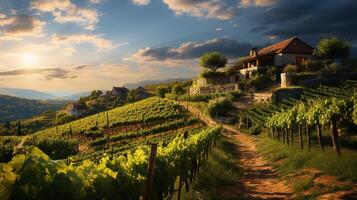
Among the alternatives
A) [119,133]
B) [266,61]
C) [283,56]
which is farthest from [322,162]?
[266,61]

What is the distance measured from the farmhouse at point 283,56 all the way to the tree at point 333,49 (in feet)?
11.6

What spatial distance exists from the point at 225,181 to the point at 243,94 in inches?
1633

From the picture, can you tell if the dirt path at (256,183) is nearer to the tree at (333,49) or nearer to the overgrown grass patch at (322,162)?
the overgrown grass patch at (322,162)

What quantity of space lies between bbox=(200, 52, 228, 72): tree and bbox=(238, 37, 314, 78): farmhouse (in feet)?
31.8

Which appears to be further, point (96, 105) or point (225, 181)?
point (96, 105)

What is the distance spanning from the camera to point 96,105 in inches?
5246

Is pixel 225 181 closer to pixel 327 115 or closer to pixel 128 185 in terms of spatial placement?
pixel 327 115

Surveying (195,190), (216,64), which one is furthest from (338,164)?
(216,64)

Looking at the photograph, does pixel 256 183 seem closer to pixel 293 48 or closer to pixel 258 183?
pixel 258 183

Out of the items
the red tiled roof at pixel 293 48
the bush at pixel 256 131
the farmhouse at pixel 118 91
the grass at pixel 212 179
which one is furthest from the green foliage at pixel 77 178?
the farmhouse at pixel 118 91

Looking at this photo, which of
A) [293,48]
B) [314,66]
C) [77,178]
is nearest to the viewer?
[77,178]

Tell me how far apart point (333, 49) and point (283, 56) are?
817 cm

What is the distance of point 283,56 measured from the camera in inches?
2372

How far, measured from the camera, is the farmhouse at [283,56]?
198 ft
